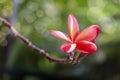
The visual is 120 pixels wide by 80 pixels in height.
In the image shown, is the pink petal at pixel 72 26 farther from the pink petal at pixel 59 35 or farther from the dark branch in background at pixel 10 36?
the dark branch in background at pixel 10 36

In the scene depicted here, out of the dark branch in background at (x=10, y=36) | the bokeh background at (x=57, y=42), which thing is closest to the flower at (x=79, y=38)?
the dark branch in background at (x=10, y=36)

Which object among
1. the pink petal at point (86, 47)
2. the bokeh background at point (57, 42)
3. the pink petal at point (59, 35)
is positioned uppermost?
the pink petal at point (59, 35)

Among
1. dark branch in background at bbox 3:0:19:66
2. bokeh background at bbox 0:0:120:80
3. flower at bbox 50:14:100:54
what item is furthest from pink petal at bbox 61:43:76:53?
bokeh background at bbox 0:0:120:80

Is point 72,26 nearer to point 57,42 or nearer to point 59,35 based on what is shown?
point 59,35

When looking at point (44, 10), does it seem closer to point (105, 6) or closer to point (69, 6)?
point (69, 6)

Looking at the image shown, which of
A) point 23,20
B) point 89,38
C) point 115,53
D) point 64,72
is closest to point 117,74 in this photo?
point 115,53

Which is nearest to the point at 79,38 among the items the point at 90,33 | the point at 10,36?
the point at 90,33
